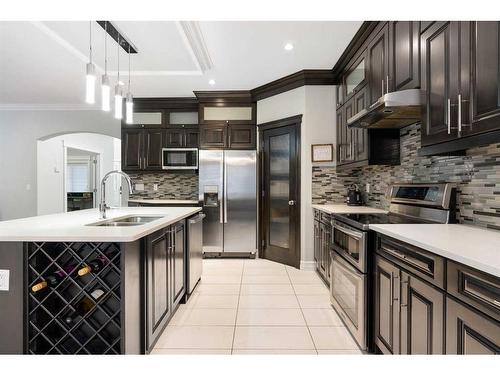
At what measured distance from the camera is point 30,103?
17.7 ft

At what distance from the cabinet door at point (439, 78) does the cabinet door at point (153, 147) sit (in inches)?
170

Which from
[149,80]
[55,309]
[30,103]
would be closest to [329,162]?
[149,80]

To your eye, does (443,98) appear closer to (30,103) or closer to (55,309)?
(55,309)

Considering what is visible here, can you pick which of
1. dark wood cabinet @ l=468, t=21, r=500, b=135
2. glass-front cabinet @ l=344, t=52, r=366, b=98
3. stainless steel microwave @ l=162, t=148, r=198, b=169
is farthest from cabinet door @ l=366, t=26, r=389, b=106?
stainless steel microwave @ l=162, t=148, r=198, b=169

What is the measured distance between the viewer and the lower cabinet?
183cm

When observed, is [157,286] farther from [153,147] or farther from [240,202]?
[153,147]

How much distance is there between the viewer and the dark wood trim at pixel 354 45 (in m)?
2.70

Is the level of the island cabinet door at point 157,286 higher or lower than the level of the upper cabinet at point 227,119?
lower

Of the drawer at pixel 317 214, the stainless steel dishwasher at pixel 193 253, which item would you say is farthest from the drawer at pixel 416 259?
the stainless steel dishwasher at pixel 193 253

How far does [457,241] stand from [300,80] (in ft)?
10.6

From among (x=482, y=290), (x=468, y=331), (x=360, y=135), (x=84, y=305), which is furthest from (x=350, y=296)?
(x=84, y=305)

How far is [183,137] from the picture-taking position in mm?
5094

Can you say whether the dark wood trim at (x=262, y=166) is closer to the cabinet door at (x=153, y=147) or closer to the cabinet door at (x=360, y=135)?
the cabinet door at (x=360, y=135)
